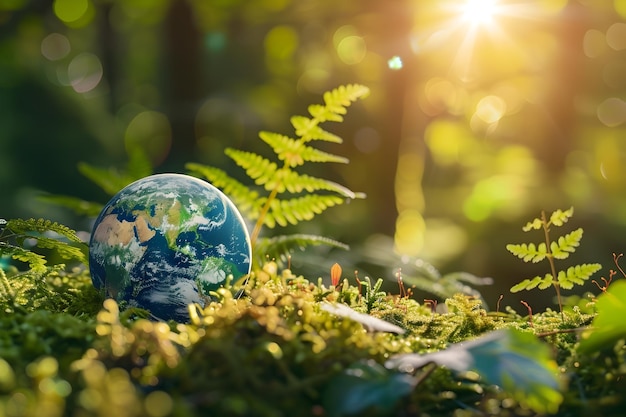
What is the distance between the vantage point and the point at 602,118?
22781 millimetres

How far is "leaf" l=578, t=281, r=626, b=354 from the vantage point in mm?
2113

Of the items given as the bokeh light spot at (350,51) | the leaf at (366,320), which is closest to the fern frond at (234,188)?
the leaf at (366,320)

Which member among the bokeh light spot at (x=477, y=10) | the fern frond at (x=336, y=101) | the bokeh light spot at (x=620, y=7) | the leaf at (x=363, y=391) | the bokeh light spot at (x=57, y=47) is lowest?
the bokeh light spot at (x=57, y=47)

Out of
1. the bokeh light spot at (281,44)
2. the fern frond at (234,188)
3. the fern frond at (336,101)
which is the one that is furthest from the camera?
the bokeh light spot at (281,44)

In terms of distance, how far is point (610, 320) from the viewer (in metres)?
2.12

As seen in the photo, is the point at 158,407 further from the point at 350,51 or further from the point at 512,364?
the point at 350,51

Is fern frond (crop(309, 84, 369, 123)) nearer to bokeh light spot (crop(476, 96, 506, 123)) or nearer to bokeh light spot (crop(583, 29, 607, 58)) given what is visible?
bokeh light spot (crop(583, 29, 607, 58))

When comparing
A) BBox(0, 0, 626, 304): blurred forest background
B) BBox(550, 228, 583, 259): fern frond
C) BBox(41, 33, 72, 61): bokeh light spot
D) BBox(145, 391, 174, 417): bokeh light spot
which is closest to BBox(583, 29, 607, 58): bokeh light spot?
BBox(0, 0, 626, 304): blurred forest background

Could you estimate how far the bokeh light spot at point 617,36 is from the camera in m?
17.2

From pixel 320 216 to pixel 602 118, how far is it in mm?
14998

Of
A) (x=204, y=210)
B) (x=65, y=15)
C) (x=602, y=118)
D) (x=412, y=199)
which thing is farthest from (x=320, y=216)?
(x=602, y=118)

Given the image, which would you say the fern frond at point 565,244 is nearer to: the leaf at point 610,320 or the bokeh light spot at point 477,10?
the leaf at point 610,320

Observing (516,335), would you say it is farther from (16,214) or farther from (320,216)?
(320,216)

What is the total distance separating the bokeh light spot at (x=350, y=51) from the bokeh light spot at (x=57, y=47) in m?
9.18
